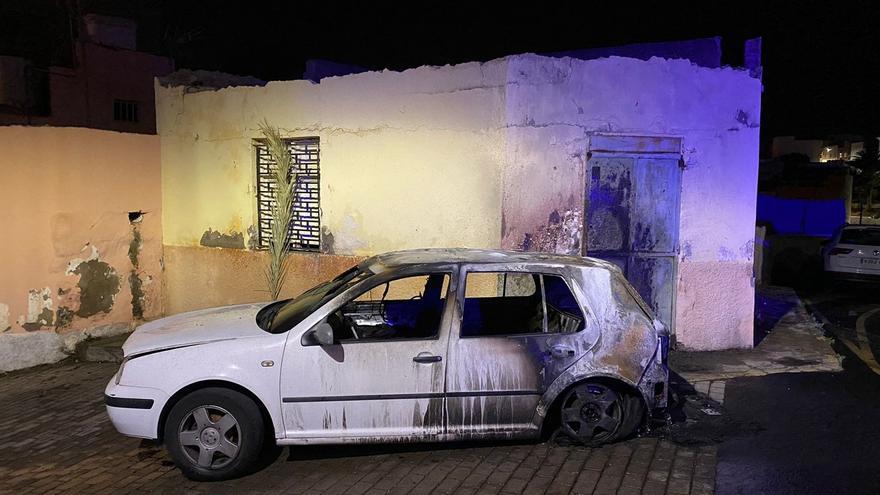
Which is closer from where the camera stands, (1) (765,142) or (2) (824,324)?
(2) (824,324)

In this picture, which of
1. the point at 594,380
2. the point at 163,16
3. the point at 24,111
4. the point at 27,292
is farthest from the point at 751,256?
the point at 163,16

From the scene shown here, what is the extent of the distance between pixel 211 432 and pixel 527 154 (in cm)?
459

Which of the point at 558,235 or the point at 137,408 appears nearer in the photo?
the point at 137,408

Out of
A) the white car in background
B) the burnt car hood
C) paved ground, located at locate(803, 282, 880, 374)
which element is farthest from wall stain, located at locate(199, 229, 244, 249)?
the white car in background

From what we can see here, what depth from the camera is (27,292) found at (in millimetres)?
7793

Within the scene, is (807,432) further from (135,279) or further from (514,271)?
(135,279)

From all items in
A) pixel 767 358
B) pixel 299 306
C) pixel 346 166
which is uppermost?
pixel 346 166

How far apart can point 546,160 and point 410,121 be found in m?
1.78

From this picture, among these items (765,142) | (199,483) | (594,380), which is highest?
(765,142)

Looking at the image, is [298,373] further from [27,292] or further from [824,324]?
[824,324]

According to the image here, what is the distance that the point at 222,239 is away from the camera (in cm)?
948

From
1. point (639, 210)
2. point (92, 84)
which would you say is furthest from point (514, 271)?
point (92, 84)

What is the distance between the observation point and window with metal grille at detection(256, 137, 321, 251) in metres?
8.92

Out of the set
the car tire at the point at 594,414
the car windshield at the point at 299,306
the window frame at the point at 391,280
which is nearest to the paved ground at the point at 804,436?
the car tire at the point at 594,414
